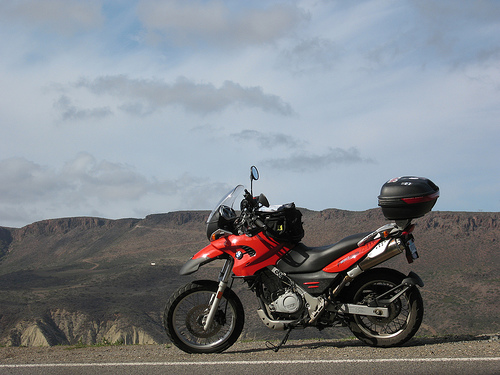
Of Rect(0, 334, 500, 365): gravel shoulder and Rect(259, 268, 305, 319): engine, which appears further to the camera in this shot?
Rect(259, 268, 305, 319): engine

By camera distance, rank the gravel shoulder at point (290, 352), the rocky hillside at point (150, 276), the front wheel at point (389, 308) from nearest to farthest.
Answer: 1. the gravel shoulder at point (290, 352)
2. the front wheel at point (389, 308)
3. the rocky hillside at point (150, 276)

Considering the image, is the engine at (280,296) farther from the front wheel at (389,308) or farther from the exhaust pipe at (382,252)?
the exhaust pipe at (382,252)

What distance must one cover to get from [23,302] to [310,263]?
87101mm

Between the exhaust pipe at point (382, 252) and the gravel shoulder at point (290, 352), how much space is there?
1.10 metres

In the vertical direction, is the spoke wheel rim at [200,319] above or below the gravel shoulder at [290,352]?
above

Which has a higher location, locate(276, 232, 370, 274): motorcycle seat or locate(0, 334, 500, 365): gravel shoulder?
locate(276, 232, 370, 274): motorcycle seat

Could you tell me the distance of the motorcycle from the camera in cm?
693

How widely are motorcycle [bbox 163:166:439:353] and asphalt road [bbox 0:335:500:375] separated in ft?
1.14

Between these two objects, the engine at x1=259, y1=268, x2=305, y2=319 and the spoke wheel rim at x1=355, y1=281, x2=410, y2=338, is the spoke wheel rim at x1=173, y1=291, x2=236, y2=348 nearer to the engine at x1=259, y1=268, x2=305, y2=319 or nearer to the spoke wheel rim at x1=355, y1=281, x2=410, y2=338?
the engine at x1=259, y1=268, x2=305, y2=319

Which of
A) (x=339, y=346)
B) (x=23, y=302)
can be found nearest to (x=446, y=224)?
(x=23, y=302)

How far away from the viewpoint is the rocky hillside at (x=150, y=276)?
67250 mm

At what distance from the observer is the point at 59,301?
8188cm

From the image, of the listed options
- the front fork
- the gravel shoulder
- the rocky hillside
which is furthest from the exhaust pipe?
the rocky hillside

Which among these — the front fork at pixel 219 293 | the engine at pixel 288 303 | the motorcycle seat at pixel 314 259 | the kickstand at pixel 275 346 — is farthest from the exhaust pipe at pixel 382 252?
the front fork at pixel 219 293
